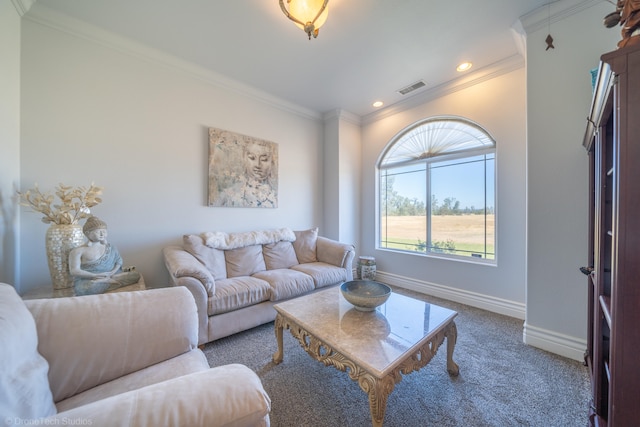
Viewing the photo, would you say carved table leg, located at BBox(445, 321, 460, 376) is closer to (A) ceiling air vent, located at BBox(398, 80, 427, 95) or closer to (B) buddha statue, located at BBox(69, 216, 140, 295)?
(B) buddha statue, located at BBox(69, 216, 140, 295)

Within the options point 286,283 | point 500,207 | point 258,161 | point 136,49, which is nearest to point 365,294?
A: point 286,283

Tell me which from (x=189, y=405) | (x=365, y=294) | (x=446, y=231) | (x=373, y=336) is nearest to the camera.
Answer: (x=189, y=405)

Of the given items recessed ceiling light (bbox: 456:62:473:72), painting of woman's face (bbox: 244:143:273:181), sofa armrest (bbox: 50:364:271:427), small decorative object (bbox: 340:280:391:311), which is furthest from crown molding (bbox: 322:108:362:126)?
sofa armrest (bbox: 50:364:271:427)

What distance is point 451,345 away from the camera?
1.56m

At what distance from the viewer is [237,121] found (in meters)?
2.98

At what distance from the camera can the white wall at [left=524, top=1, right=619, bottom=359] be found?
1732mm

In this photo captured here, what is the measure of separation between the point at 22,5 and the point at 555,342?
494cm

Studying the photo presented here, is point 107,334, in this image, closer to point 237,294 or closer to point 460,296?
point 237,294

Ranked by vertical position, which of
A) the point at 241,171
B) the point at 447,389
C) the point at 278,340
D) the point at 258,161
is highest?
the point at 258,161

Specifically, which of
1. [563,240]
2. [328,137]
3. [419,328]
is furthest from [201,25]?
[563,240]

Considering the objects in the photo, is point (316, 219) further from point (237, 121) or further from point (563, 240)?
point (563, 240)

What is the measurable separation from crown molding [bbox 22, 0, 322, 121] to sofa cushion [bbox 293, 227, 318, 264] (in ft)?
6.35

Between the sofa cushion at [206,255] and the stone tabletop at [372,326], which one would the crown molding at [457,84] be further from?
the sofa cushion at [206,255]

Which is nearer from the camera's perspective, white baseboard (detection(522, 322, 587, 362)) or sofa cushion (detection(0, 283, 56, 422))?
sofa cushion (detection(0, 283, 56, 422))
